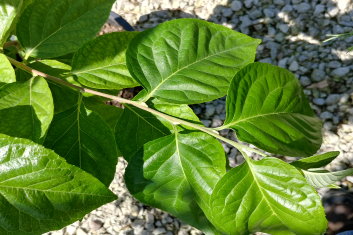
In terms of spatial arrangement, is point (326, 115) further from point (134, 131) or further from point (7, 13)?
point (7, 13)

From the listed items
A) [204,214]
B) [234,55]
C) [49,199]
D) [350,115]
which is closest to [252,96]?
A: [234,55]

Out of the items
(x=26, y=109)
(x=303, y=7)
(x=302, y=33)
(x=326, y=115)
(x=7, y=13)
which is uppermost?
(x=7, y=13)

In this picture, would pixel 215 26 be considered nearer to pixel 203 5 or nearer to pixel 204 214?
pixel 204 214

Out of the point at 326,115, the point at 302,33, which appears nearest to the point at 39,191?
the point at 326,115

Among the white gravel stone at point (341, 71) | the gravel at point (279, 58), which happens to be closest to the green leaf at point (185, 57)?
the gravel at point (279, 58)

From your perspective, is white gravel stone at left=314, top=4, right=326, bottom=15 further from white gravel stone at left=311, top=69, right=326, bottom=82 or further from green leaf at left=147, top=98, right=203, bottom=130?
green leaf at left=147, top=98, right=203, bottom=130

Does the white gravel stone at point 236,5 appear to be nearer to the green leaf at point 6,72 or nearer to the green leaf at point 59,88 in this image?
the green leaf at point 59,88
